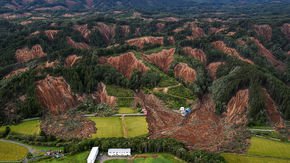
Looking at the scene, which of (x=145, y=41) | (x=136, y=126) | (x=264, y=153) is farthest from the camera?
(x=145, y=41)

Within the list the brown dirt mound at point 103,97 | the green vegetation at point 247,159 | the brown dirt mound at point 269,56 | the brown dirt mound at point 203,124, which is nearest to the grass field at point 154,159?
the brown dirt mound at point 203,124

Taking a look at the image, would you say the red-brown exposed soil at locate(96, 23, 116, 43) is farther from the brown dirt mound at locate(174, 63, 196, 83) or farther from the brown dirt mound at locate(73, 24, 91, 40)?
the brown dirt mound at locate(174, 63, 196, 83)

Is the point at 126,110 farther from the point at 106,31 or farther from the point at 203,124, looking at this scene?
the point at 106,31

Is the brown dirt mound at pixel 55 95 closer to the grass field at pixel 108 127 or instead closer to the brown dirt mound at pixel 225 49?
the grass field at pixel 108 127

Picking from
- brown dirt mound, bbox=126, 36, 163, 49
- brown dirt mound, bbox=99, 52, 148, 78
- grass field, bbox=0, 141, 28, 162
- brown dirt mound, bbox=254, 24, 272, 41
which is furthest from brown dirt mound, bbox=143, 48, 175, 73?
brown dirt mound, bbox=254, 24, 272, 41

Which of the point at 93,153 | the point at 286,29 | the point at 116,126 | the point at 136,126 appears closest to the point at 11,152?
the point at 93,153

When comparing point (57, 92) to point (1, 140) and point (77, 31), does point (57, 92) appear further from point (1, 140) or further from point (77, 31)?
point (77, 31)
